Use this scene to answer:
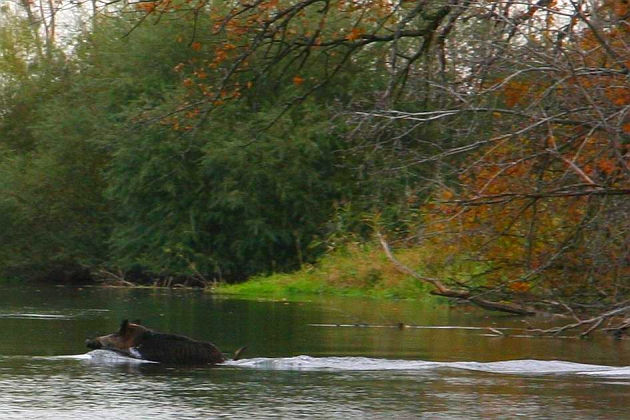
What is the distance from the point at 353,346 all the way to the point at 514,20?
4.44 metres

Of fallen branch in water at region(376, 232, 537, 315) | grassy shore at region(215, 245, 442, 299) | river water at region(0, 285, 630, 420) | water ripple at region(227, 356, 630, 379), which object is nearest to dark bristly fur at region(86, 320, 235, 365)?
river water at region(0, 285, 630, 420)

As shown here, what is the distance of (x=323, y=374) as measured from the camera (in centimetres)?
1233

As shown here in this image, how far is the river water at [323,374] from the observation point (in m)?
9.84

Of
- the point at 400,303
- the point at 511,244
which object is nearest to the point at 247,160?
the point at 400,303

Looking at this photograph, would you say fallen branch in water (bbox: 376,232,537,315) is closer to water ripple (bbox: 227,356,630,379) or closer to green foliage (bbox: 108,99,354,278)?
water ripple (bbox: 227,356,630,379)

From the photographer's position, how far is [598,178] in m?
14.3

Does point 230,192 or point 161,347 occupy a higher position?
point 230,192

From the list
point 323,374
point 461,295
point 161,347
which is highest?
point 461,295

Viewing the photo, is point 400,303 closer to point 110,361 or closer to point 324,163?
point 324,163

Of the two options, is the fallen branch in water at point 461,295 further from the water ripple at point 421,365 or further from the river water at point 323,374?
the water ripple at point 421,365

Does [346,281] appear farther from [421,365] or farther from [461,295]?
[421,365]

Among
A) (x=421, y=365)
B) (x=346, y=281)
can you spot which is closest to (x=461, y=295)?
(x=421, y=365)

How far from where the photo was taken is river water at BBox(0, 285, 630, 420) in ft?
32.3

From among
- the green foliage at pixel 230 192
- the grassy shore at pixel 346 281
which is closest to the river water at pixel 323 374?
the grassy shore at pixel 346 281
